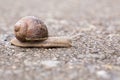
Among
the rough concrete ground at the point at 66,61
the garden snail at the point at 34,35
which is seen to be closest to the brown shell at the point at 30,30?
the garden snail at the point at 34,35

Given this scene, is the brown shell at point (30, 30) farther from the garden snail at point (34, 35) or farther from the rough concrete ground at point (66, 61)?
the rough concrete ground at point (66, 61)

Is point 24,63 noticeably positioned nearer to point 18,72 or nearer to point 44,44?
point 18,72

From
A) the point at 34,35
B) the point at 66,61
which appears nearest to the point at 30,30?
the point at 34,35

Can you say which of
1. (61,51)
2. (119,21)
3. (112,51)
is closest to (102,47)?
(112,51)

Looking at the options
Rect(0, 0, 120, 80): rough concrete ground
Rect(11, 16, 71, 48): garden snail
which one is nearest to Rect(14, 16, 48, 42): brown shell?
Rect(11, 16, 71, 48): garden snail

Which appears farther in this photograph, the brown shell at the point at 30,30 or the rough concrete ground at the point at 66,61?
the brown shell at the point at 30,30

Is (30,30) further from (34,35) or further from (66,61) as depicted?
(66,61)

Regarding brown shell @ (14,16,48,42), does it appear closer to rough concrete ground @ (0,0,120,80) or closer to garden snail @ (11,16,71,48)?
garden snail @ (11,16,71,48)
